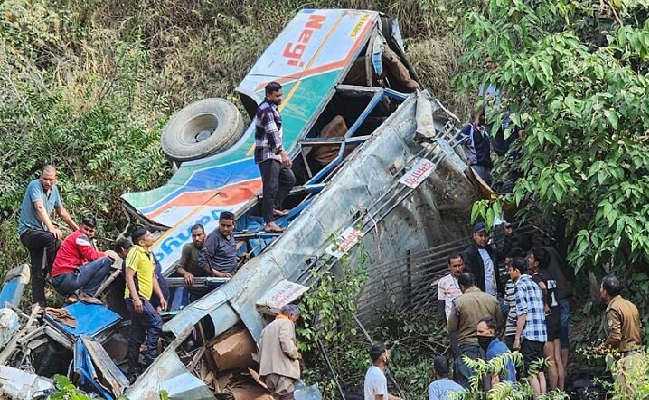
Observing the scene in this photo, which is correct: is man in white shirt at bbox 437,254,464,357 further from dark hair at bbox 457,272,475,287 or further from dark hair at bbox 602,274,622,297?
dark hair at bbox 602,274,622,297

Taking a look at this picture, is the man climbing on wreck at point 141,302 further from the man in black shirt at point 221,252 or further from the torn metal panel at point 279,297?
the torn metal panel at point 279,297

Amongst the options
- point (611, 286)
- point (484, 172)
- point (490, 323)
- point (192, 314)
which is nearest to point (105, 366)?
point (192, 314)

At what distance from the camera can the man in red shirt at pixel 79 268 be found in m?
10.4

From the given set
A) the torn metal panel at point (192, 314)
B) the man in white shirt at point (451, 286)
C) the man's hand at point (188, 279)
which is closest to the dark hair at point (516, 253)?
the man in white shirt at point (451, 286)

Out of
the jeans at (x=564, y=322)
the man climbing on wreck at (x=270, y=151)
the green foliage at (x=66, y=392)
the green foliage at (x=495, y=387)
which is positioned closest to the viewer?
the green foliage at (x=495, y=387)

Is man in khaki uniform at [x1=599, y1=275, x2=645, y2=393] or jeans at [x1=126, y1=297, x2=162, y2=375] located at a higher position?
man in khaki uniform at [x1=599, y1=275, x2=645, y2=393]

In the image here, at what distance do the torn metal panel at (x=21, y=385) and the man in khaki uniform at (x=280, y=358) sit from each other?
5.66 ft

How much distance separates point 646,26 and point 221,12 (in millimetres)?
8297

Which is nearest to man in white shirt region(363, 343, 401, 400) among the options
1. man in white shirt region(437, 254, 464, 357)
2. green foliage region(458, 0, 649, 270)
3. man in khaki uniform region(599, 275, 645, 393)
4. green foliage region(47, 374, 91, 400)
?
man in white shirt region(437, 254, 464, 357)

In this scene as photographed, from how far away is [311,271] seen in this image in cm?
1009

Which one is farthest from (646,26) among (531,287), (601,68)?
(531,287)

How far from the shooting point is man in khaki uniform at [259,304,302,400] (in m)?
9.12

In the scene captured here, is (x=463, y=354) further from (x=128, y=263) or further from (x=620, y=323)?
(x=128, y=263)

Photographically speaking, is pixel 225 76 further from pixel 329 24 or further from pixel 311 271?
pixel 311 271
